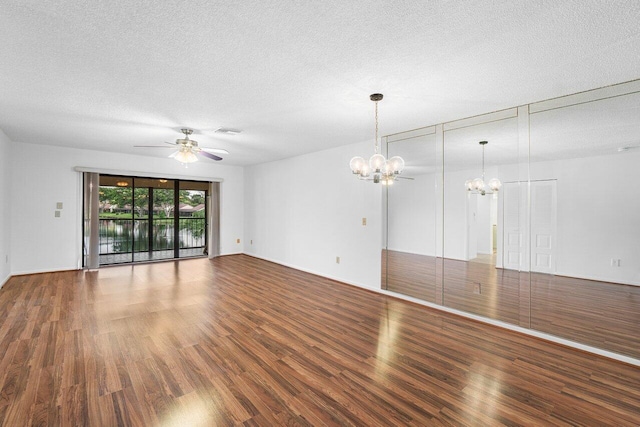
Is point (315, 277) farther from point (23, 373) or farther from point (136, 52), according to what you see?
point (136, 52)

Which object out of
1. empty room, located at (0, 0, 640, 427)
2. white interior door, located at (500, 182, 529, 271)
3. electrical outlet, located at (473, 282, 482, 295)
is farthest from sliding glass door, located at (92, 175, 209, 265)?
white interior door, located at (500, 182, 529, 271)

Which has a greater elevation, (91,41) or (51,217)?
(91,41)

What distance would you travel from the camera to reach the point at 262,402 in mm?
2031

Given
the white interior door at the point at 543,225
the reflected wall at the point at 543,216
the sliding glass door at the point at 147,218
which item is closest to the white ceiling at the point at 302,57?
the reflected wall at the point at 543,216

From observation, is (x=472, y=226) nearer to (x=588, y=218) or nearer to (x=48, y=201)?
(x=588, y=218)

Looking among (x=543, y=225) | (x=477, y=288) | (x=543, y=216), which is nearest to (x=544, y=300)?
(x=477, y=288)

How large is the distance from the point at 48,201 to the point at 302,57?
251 inches

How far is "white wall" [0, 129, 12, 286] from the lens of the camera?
4.63 meters

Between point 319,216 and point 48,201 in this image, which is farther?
point 319,216

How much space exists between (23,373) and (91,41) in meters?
2.66

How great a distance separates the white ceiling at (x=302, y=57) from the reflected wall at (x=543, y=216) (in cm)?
37

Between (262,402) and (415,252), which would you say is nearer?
(262,402)

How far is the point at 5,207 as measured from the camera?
16.1ft

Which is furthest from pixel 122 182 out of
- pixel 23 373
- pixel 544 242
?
pixel 544 242
